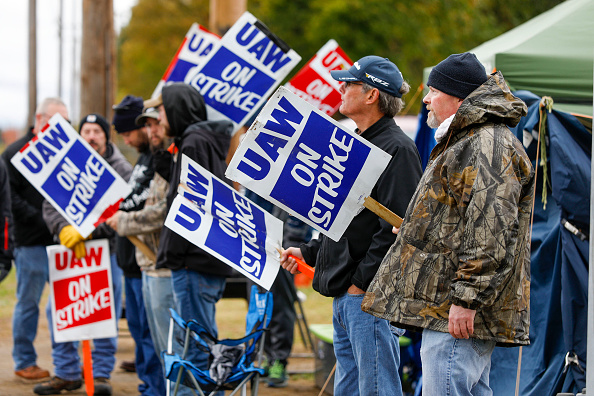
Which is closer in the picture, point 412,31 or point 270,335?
point 270,335

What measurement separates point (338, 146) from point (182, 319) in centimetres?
172

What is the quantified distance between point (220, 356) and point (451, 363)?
7.03 feet

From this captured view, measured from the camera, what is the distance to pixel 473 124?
9.55 feet

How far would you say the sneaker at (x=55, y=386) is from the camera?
6.07 m

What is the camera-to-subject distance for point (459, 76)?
3.01m

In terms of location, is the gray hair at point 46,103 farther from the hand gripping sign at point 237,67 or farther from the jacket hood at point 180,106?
the jacket hood at point 180,106

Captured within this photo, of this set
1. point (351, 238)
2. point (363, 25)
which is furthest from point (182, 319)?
point (363, 25)

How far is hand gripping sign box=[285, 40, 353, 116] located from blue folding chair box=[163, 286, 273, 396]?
7.86 ft

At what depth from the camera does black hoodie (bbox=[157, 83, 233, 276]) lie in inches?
187

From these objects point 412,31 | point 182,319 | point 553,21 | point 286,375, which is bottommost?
point 286,375

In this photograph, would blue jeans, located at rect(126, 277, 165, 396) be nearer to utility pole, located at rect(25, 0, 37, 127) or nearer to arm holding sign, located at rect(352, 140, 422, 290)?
arm holding sign, located at rect(352, 140, 422, 290)

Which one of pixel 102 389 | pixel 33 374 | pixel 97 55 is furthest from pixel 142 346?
pixel 97 55

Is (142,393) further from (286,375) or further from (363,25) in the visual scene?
(363,25)

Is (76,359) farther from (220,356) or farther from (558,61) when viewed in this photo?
(558,61)
